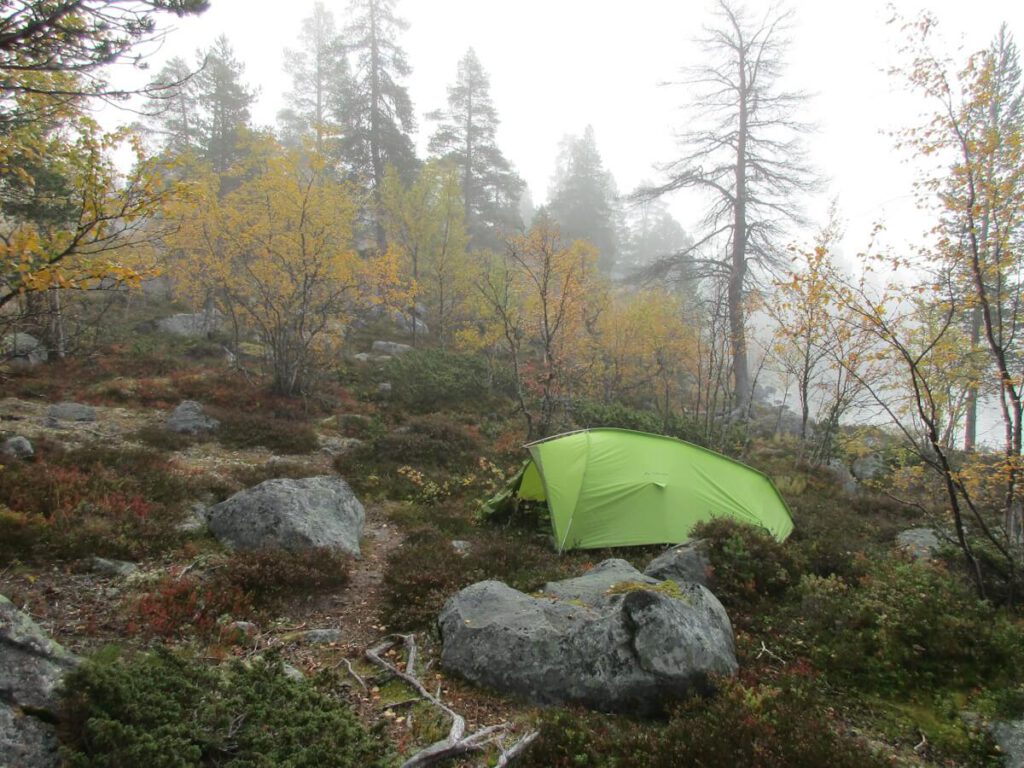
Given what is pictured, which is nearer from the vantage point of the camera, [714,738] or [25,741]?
[25,741]

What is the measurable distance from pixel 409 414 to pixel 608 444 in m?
8.27

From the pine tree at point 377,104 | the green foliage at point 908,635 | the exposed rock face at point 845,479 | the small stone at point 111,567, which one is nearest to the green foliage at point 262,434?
the small stone at point 111,567

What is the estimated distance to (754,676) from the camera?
4828 mm

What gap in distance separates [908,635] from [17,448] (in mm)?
11963

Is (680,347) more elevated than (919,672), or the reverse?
(680,347)

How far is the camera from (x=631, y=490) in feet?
28.4

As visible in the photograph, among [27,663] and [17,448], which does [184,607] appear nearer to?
[27,663]

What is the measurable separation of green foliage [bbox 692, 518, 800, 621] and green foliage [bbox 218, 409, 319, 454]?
903 centimetres

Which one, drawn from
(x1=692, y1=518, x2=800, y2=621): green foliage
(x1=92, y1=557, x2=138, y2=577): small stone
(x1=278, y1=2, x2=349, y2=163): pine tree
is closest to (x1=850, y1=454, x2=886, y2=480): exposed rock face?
(x1=692, y1=518, x2=800, y2=621): green foliage

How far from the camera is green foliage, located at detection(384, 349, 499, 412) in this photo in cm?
1720

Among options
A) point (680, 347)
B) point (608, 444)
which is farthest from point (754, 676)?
point (680, 347)

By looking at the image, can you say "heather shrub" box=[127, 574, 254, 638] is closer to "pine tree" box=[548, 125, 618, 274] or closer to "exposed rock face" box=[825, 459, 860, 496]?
"exposed rock face" box=[825, 459, 860, 496]

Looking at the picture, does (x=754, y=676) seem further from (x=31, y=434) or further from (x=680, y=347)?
(x=680, y=347)

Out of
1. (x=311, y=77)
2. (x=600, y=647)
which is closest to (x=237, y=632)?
(x=600, y=647)
